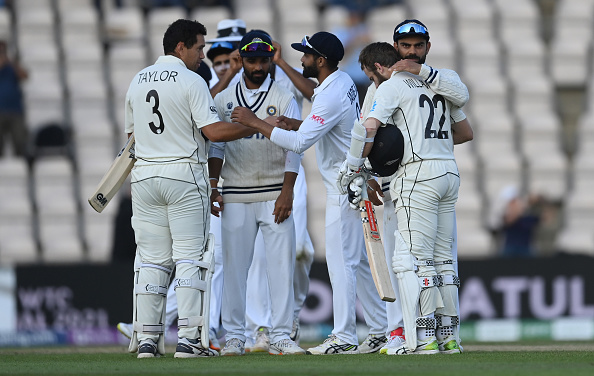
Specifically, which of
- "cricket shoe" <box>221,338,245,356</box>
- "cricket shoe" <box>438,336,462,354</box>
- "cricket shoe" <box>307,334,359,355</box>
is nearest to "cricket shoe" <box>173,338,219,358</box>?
"cricket shoe" <box>221,338,245,356</box>

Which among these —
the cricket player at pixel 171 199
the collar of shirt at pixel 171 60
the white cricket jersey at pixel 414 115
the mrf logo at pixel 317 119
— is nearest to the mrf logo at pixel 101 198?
the cricket player at pixel 171 199

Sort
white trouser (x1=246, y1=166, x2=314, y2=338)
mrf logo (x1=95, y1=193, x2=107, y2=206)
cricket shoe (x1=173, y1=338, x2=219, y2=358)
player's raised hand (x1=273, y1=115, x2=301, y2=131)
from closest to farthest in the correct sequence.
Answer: cricket shoe (x1=173, y1=338, x2=219, y2=358)
mrf logo (x1=95, y1=193, x2=107, y2=206)
player's raised hand (x1=273, y1=115, x2=301, y2=131)
white trouser (x1=246, y1=166, x2=314, y2=338)

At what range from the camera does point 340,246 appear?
7.20 m

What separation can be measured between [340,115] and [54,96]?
737cm

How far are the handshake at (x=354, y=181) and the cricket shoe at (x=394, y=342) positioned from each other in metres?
0.90

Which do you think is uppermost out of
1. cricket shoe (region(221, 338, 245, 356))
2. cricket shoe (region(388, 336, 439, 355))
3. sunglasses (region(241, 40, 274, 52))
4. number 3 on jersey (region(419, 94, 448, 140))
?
sunglasses (region(241, 40, 274, 52))

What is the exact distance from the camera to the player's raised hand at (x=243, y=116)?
685cm

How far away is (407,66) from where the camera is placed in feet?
21.4

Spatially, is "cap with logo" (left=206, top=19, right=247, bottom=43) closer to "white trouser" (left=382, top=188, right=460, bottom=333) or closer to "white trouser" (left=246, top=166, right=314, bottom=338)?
"white trouser" (left=246, top=166, right=314, bottom=338)

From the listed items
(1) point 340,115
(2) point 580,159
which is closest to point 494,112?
(2) point 580,159

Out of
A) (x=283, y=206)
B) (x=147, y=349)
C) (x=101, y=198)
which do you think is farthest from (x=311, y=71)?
(x=147, y=349)

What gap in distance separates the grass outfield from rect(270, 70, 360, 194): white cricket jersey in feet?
4.69

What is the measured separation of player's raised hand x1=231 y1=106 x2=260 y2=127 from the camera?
6852 mm

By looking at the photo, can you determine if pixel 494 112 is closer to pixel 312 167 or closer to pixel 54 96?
pixel 312 167
